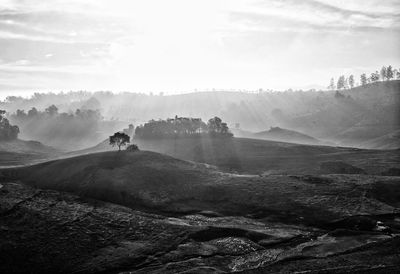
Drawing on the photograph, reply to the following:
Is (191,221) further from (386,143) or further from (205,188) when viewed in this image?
(386,143)

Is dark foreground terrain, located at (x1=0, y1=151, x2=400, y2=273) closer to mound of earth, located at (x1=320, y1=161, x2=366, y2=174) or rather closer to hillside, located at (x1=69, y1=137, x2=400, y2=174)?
mound of earth, located at (x1=320, y1=161, x2=366, y2=174)

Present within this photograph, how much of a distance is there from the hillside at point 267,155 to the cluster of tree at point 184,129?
577 centimetres

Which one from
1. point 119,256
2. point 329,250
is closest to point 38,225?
point 119,256

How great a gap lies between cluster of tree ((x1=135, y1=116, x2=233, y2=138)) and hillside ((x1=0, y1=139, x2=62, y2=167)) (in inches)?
1743

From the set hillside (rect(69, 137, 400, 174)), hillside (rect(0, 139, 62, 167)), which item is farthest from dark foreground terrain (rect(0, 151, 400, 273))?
hillside (rect(0, 139, 62, 167))

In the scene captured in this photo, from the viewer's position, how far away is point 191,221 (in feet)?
208

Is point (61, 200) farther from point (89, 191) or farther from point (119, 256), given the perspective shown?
point (119, 256)

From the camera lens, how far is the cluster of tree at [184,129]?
170875 mm

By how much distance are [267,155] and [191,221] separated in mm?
79587

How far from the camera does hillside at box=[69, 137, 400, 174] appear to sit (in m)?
111

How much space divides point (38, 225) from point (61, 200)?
1361cm

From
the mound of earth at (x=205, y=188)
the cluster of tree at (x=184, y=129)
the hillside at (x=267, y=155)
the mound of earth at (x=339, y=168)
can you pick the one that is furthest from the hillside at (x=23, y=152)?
the mound of earth at (x=339, y=168)

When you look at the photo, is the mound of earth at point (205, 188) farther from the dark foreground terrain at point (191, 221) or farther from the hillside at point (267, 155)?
the hillside at point (267, 155)

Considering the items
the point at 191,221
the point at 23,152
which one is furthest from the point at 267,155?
the point at 23,152
